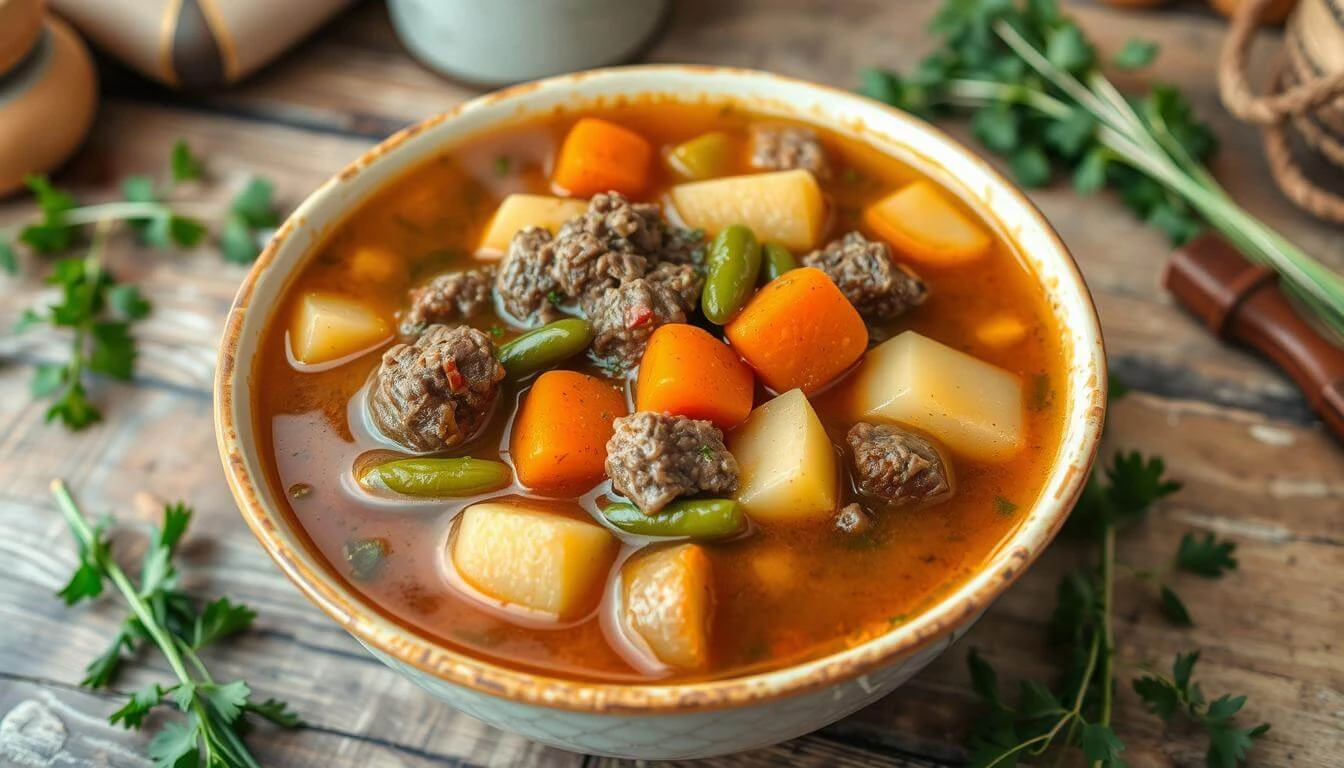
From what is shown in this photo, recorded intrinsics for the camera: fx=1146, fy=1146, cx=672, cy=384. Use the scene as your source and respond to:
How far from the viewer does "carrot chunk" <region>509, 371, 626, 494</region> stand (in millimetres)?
2535

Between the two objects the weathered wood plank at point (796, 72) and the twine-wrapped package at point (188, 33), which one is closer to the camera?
the weathered wood plank at point (796, 72)

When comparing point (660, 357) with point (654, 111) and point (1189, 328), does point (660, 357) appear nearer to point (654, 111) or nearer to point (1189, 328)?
point (654, 111)

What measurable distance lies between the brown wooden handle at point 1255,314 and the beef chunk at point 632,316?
1.72 m

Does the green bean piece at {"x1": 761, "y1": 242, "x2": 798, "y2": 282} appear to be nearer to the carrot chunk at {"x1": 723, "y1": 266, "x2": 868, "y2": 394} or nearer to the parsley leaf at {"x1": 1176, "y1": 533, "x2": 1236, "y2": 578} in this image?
the carrot chunk at {"x1": 723, "y1": 266, "x2": 868, "y2": 394}

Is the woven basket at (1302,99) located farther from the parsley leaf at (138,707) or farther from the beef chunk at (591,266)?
the parsley leaf at (138,707)

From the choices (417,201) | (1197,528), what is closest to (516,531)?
(417,201)

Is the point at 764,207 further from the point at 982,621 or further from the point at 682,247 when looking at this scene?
the point at 982,621

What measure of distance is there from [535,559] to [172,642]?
1112 millimetres

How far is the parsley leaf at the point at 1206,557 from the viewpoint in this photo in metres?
2.96

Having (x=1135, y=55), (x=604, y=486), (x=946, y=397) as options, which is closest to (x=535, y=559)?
(x=604, y=486)

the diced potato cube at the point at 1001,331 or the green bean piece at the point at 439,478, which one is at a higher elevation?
the diced potato cube at the point at 1001,331

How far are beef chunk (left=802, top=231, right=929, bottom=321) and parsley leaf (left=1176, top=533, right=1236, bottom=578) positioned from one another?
958mm

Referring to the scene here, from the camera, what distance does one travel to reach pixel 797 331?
2.66m

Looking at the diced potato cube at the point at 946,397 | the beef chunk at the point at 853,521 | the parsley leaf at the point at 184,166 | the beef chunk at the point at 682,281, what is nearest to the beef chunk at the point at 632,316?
the beef chunk at the point at 682,281
